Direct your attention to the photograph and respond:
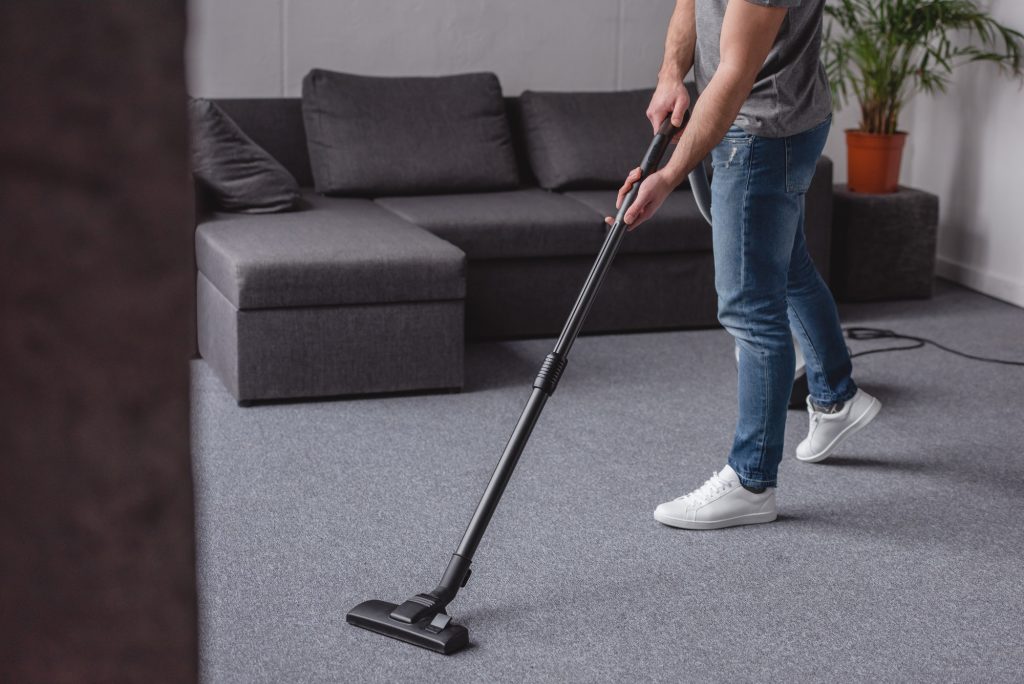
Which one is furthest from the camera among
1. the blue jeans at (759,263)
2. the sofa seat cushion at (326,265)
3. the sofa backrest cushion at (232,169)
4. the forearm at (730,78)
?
the sofa backrest cushion at (232,169)

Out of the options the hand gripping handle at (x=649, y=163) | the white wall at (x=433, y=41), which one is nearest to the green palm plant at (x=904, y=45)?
the white wall at (x=433, y=41)

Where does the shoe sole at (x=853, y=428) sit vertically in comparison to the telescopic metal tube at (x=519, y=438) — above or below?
below

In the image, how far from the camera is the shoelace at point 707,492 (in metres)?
2.44

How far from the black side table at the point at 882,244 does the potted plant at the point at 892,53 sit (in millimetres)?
165

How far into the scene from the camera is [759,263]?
7.55ft

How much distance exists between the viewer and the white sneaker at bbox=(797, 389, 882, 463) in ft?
9.23

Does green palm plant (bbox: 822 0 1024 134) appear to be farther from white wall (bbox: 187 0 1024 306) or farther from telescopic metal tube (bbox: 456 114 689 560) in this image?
telescopic metal tube (bbox: 456 114 689 560)

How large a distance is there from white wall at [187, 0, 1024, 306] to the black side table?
1.15ft

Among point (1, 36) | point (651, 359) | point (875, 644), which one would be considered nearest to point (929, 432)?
point (651, 359)

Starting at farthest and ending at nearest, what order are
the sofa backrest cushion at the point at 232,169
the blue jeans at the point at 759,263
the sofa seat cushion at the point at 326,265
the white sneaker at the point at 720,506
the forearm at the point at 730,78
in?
1. the sofa backrest cushion at the point at 232,169
2. the sofa seat cushion at the point at 326,265
3. the white sneaker at the point at 720,506
4. the blue jeans at the point at 759,263
5. the forearm at the point at 730,78

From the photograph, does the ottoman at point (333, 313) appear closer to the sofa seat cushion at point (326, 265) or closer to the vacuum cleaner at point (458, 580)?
the sofa seat cushion at point (326, 265)

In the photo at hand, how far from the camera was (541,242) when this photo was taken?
3.88m

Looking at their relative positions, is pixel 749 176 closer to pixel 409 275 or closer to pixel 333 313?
pixel 409 275

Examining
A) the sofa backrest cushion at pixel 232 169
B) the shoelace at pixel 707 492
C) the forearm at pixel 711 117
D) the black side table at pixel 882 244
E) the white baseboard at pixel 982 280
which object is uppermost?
the forearm at pixel 711 117
